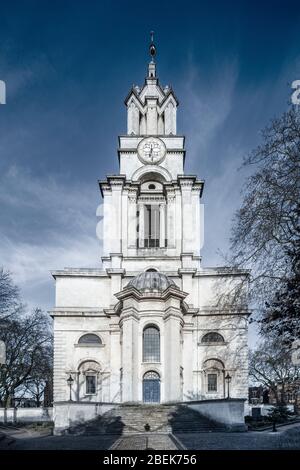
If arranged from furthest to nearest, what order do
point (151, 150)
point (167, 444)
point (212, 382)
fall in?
1. point (151, 150)
2. point (212, 382)
3. point (167, 444)

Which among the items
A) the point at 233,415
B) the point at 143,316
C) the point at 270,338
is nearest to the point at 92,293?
the point at 143,316

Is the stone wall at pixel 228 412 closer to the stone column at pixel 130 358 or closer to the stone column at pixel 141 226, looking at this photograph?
the stone column at pixel 130 358

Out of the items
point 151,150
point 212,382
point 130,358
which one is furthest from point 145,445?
point 151,150

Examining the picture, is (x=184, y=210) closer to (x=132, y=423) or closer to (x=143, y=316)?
(x=143, y=316)

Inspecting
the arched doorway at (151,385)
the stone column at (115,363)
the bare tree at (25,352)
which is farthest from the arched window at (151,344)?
the bare tree at (25,352)

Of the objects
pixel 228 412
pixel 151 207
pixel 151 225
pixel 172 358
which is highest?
pixel 151 207

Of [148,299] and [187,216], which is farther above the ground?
[187,216]

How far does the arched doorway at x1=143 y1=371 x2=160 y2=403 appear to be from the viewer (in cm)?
3959

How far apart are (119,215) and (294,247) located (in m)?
34.6

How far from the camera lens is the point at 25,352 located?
52.4 metres

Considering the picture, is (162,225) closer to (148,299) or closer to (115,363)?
(148,299)

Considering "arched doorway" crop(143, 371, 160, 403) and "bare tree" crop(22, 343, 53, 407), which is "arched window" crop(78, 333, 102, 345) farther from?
"bare tree" crop(22, 343, 53, 407)

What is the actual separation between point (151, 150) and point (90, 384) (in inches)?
890

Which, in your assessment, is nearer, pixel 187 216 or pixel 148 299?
pixel 148 299
